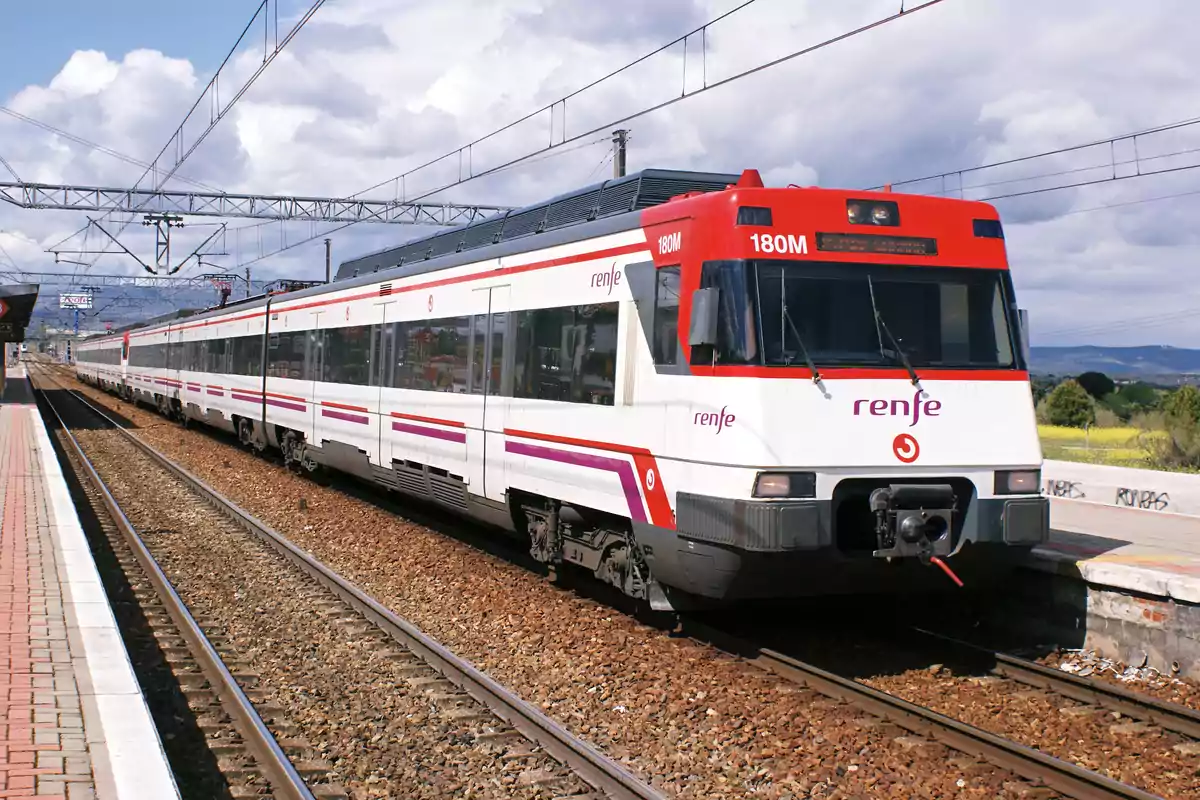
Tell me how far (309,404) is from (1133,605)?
39.5ft

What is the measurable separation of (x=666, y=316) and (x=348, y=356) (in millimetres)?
8245

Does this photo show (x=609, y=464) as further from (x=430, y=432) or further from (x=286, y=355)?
(x=286, y=355)

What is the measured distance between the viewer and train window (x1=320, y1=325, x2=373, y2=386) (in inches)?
551

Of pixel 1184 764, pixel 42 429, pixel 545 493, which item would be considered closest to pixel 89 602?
pixel 545 493

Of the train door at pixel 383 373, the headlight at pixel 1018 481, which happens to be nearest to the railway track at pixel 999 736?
the headlight at pixel 1018 481

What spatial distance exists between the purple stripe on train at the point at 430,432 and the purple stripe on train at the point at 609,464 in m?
1.53

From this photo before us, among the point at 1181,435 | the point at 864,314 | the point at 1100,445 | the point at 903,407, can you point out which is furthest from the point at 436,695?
the point at 1100,445

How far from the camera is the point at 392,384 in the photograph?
507 inches

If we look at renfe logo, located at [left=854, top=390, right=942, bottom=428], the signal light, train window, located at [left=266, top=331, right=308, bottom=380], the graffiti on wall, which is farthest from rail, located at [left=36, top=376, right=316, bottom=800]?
the graffiti on wall

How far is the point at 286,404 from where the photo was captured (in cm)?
1808

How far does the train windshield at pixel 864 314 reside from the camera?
6.88 meters

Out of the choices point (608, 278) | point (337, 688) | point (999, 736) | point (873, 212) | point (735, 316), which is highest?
point (873, 212)

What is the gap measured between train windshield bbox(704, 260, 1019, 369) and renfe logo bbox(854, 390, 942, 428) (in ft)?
0.81

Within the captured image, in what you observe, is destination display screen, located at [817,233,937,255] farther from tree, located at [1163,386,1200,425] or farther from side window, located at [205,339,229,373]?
side window, located at [205,339,229,373]
